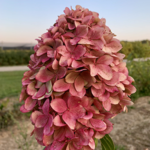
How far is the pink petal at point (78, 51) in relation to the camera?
2.52 feet

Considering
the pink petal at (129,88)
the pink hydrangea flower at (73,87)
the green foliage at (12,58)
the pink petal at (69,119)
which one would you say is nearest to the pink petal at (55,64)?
the pink hydrangea flower at (73,87)

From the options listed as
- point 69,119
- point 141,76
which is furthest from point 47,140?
point 141,76

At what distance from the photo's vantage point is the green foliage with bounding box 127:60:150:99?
3471 millimetres

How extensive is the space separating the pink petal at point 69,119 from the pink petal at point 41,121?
10 cm

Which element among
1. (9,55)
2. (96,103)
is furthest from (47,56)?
(9,55)

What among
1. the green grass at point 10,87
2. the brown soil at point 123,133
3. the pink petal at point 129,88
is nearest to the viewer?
the pink petal at point 129,88

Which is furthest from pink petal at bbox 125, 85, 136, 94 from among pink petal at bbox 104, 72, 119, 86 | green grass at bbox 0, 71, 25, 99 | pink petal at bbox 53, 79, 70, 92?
green grass at bbox 0, 71, 25, 99

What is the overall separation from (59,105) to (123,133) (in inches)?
71.0

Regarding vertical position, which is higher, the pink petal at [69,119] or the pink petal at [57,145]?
the pink petal at [69,119]

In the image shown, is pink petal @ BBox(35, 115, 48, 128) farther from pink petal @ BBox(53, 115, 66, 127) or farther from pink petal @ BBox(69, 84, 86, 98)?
pink petal @ BBox(69, 84, 86, 98)

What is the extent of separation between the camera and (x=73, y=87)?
0.78 meters

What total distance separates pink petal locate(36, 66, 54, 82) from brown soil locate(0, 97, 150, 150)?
1.17 meters

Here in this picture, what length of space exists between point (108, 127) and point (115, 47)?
45 cm

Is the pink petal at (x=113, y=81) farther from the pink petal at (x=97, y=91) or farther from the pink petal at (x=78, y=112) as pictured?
the pink petal at (x=78, y=112)
